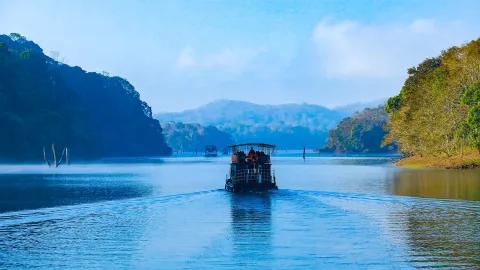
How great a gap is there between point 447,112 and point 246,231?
243 ft

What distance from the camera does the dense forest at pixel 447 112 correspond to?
9219 centimetres

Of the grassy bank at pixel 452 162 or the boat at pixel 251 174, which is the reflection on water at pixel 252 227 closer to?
the boat at pixel 251 174

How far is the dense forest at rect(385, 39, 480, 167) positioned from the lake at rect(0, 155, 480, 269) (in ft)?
129

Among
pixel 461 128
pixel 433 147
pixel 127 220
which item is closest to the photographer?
pixel 127 220

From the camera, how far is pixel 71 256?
87.2 ft

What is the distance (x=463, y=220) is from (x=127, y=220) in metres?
19.8

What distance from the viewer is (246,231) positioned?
111 ft

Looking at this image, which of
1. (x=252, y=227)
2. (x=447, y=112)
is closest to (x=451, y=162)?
(x=447, y=112)

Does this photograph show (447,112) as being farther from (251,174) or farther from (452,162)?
(251,174)

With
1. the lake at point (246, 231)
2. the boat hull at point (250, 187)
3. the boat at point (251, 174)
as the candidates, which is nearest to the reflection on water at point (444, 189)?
the lake at point (246, 231)

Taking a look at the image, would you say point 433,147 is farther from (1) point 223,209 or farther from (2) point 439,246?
(2) point 439,246

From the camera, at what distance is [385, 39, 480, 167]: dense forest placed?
92188mm

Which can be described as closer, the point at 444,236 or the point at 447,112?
the point at 444,236

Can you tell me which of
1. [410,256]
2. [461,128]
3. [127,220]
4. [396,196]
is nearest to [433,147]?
[461,128]
